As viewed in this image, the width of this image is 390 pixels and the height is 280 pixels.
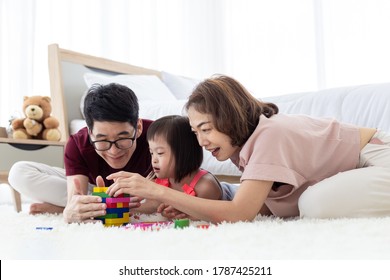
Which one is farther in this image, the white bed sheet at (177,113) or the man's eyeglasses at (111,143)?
the white bed sheet at (177,113)

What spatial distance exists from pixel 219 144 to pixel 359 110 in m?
0.72

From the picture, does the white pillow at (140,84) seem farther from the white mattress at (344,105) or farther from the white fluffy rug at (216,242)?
the white fluffy rug at (216,242)

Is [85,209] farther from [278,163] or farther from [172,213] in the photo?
[278,163]

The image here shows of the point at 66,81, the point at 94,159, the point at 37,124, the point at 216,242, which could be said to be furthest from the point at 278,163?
the point at 66,81

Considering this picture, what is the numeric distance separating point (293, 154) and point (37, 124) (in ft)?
5.27

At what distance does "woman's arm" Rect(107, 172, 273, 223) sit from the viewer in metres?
1.10

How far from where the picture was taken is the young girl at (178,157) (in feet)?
4.51

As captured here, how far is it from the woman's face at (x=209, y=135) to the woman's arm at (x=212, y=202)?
0.14 meters

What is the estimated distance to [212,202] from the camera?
43.6 inches

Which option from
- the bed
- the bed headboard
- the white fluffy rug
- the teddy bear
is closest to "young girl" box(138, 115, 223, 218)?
the white fluffy rug

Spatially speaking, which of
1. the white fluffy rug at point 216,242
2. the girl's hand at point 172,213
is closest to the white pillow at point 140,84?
the girl's hand at point 172,213

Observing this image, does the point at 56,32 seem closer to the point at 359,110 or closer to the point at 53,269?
the point at 359,110

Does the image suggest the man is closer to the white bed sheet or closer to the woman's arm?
the woman's arm

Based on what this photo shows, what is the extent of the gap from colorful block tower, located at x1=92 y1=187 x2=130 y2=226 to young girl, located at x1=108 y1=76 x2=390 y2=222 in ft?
0.12
